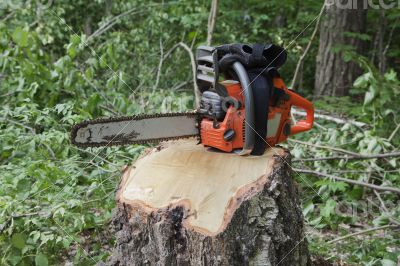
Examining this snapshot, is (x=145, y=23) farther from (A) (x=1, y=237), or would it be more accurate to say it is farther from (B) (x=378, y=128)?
(A) (x=1, y=237)

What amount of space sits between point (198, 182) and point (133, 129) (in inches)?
15.7

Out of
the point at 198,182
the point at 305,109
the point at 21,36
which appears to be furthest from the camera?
the point at 21,36

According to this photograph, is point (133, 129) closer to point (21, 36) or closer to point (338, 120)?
point (21, 36)

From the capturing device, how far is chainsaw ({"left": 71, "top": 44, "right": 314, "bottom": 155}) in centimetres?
237

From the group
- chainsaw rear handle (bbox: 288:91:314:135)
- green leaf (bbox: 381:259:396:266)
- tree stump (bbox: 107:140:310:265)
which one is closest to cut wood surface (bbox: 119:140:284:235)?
tree stump (bbox: 107:140:310:265)

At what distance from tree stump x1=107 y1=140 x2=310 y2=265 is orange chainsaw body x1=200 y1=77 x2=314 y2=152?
7 cm

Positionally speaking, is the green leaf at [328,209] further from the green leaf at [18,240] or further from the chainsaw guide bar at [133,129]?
the green leaf at [18,240]

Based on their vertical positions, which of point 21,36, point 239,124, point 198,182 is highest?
point 21,36

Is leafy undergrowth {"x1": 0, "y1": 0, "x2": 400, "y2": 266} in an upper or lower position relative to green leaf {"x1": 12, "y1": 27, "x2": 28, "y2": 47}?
lower

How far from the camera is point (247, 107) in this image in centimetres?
239

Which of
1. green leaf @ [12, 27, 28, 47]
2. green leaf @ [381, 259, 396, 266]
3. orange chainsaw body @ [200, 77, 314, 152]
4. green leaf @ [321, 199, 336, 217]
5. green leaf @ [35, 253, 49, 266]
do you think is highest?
green leaf @ [12, 27, 28, 47]

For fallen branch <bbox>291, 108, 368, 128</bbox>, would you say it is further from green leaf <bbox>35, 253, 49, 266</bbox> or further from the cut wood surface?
green leaf <bbox>35, 253, 49, 266</bbox>

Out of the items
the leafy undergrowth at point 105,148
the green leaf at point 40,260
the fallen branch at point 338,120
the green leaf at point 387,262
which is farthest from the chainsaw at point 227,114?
the fallen branch at point 338,120

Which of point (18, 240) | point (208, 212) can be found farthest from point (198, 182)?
point (18, 240)
